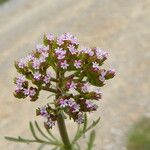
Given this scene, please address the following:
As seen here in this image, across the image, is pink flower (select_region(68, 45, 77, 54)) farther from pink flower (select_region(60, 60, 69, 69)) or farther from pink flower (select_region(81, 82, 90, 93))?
pink flower (select_region(81, 82, 90, 93))

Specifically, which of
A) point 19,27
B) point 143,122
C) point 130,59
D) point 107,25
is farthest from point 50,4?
point 143,122

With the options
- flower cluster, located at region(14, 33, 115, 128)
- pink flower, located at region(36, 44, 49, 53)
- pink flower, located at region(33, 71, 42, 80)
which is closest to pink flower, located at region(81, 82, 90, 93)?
flower cluster, located at region(14, 33, 115, 128)

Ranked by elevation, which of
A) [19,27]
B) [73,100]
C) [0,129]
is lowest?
[73,100]

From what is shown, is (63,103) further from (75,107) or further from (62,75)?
(62,75)

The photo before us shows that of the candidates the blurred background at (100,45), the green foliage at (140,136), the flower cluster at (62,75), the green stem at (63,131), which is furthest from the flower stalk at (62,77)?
the blurred background at (100,45)

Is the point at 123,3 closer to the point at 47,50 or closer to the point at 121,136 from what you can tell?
the point at 121,136

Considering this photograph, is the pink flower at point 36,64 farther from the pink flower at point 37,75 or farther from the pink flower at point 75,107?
the pink flower at point 75,107

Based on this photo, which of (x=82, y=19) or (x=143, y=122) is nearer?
(x=143, y=122)
